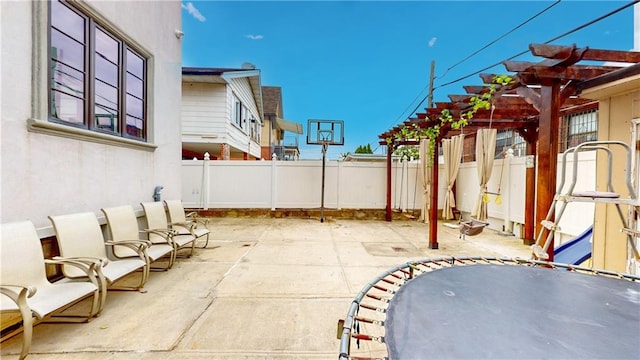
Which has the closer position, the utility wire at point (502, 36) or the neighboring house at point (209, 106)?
the utility wire at point (502, 36)

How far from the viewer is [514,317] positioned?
1.18 m

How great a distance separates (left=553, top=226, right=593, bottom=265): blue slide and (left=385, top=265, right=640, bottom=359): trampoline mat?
2.25 m

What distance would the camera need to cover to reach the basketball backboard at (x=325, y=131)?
8.54m

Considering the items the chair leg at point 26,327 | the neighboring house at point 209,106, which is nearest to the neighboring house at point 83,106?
the chair leg at point 26,327

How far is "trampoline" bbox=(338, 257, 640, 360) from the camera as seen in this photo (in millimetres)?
953

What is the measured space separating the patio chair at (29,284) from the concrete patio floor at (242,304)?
13.4 inches

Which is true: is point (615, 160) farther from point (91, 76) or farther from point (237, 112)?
point (237, 112)

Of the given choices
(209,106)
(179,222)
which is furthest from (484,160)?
(209,106)

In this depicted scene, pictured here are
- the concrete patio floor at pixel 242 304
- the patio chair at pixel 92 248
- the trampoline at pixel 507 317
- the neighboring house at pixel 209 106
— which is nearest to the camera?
the trampoline at pixel 507 317

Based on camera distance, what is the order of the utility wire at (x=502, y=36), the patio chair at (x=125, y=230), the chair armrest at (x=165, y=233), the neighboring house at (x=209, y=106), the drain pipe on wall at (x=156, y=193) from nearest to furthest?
the patio chair at (x=125, y=230) → the chair armrest at (x=165, y=233) → the drain pipe on wall at (x=156, y=193) → the utility wire at (x=502, y=36) → the neighboring house at (x=209, y=106)

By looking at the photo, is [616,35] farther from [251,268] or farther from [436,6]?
[251,268]

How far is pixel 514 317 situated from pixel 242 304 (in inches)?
96.4

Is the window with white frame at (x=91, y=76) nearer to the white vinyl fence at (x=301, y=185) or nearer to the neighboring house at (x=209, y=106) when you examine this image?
the white vinyl fence at (x=301, y=185)

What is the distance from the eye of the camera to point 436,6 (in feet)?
33.4
